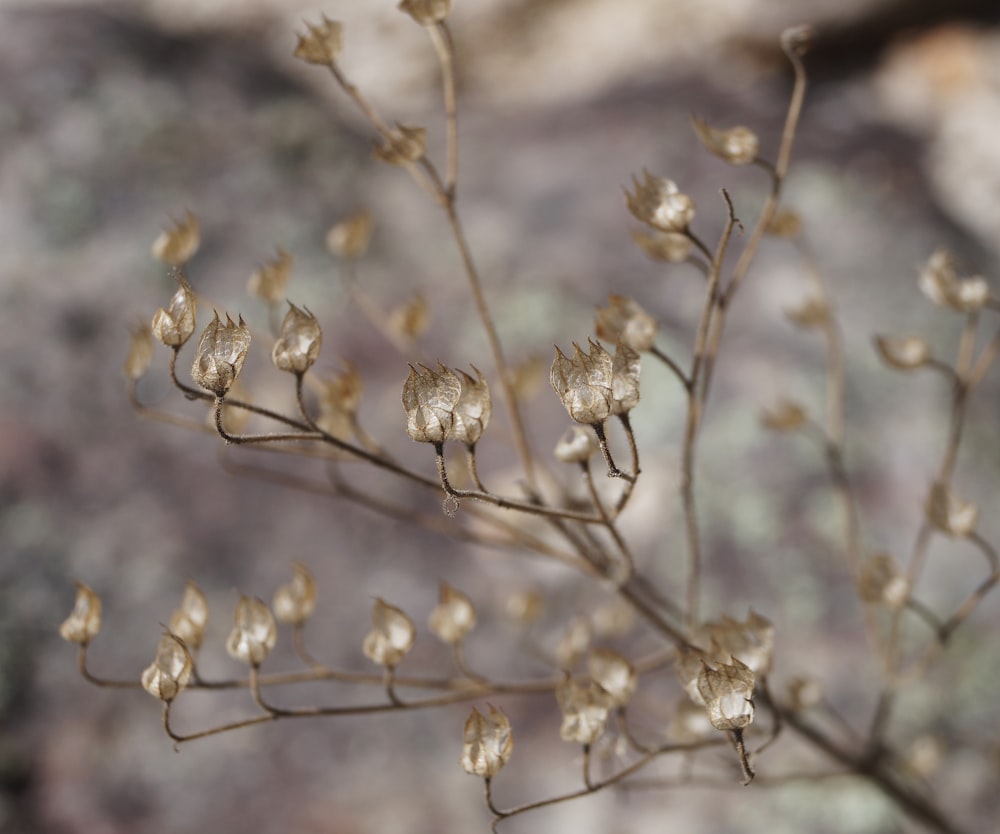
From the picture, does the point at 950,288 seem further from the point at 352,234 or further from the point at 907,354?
the point at 352,234

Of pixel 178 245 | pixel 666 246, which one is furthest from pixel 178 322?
pixel 666 246

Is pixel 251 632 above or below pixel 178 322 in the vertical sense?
below

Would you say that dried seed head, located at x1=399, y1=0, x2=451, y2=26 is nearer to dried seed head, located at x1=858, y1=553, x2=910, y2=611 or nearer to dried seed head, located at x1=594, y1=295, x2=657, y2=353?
dried seed head, located at x1=594, y1=295, x2=657, y2=353

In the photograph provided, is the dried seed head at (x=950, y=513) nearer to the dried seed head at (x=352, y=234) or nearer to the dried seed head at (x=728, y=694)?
the dried seed head at (x=728, y=694)

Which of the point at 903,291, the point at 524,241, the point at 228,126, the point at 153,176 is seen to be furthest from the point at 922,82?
the point at 153,176

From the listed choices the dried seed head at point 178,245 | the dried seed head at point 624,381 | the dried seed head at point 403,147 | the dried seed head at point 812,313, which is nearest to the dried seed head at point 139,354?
the dried seed head at point 178,245

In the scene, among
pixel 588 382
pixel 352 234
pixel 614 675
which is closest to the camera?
pixel 588 382

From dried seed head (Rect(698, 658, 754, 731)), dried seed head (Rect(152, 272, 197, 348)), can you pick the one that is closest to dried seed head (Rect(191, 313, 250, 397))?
dried seed head (Rect(152, 272, 197, 348))
